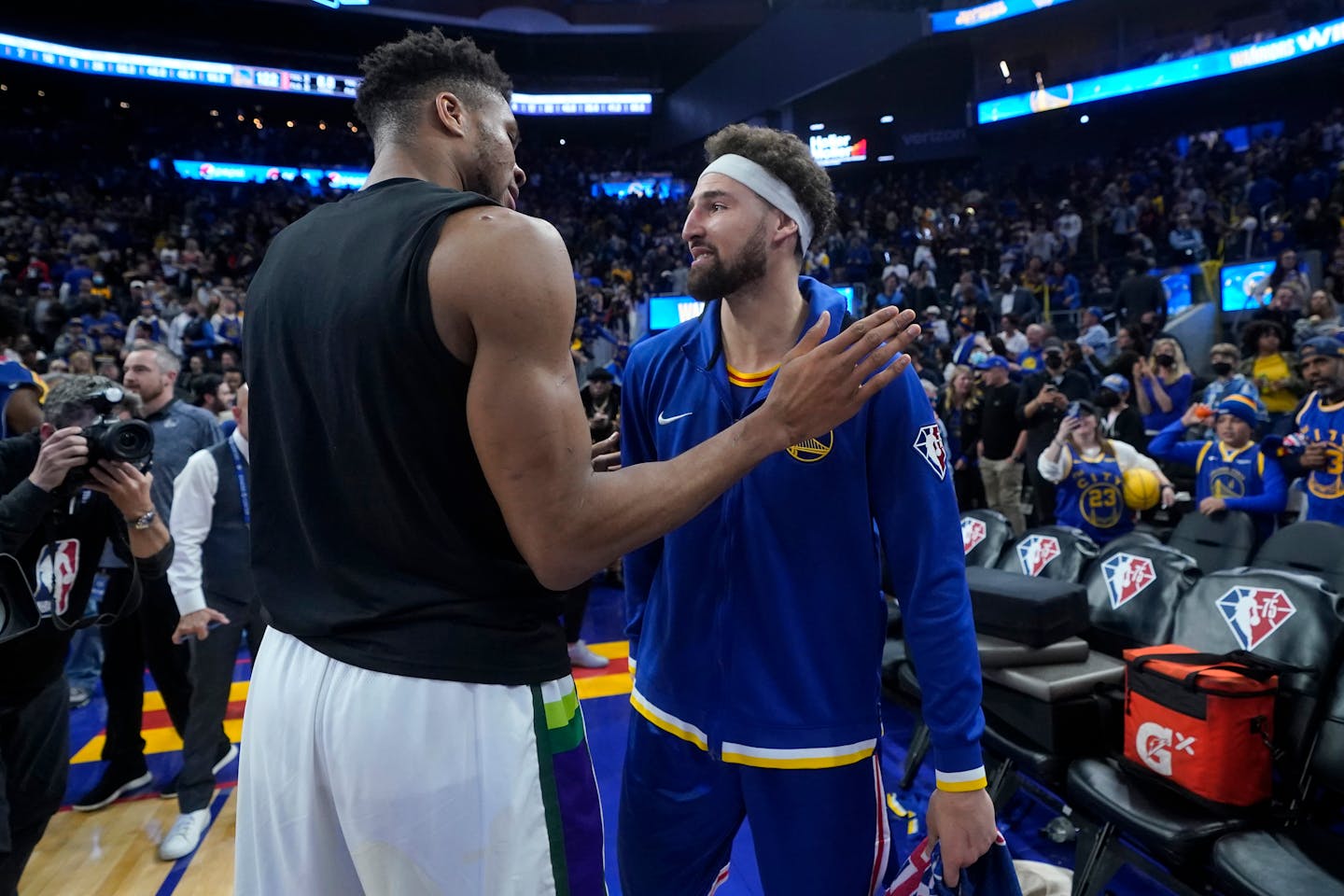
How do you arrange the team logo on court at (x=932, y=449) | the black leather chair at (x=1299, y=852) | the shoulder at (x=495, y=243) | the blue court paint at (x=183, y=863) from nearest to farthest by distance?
the shoulder at (x=495, y=243)
the team logo on court at (x=932, y=449)
the black leather chair at (x=1299, y=852)
the blue court paint at (x=183, y=863)

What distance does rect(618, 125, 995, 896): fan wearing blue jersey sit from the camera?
5.67ft

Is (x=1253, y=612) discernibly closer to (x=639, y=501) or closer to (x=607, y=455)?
(x=607, y=455)

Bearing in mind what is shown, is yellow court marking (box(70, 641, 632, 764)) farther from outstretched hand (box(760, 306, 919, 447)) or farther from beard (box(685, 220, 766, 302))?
outstretched hand (box(760, 306, 919, 447))

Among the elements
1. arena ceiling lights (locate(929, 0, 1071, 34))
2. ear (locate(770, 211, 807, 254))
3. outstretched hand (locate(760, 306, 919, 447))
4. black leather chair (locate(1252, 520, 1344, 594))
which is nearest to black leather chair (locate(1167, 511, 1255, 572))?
black leather chair (locate(1252, 520, 1344, 594))

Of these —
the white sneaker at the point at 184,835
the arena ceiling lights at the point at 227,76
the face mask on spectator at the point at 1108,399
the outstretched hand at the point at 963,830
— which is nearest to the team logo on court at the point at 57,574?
the white sneaker at the point at 184,835

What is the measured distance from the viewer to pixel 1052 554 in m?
4.11

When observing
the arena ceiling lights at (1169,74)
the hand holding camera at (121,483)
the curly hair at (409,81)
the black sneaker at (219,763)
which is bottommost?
the black sneaker at (219,763)

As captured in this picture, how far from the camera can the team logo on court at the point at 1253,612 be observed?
9.23 feet

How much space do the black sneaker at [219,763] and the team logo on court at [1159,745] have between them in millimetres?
3681

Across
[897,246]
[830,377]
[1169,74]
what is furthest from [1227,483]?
[1169,74]

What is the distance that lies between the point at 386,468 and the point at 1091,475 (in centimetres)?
510

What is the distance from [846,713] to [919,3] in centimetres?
2304

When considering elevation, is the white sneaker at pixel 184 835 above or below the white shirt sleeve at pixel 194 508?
below

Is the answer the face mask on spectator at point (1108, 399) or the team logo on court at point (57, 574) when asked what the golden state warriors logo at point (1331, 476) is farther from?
the team logo on court at point (57, 574)
